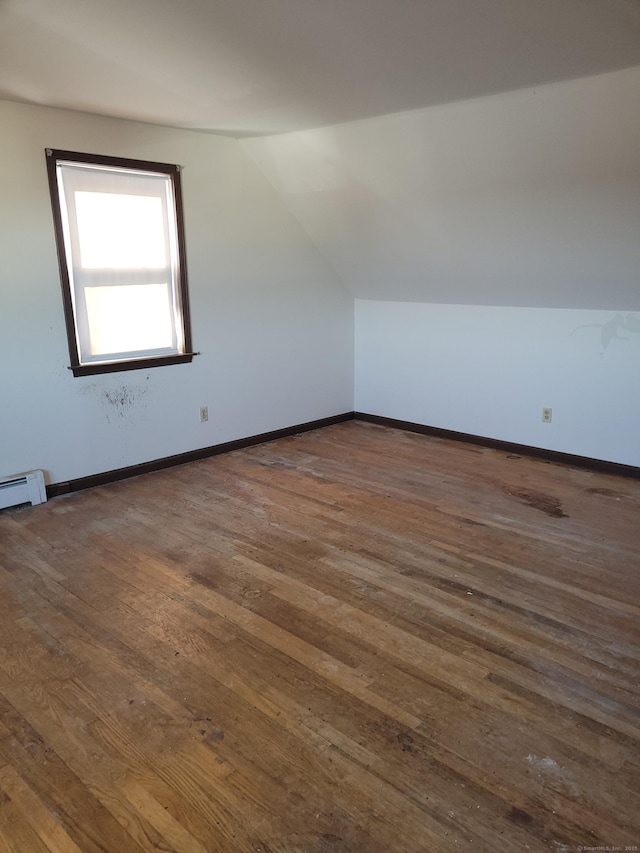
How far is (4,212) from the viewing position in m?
3.49

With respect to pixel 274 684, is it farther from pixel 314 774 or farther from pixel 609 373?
pixel 609 373

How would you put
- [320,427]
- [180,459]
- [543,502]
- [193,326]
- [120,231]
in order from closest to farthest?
[543,502]
[120,231]
[193,326]
[180,459]
[320,427]

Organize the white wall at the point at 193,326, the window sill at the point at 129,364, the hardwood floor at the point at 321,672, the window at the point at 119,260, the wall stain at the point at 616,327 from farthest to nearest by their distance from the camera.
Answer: the wall stain at the point at 616,327, the window sill at the point at 129,364, the window at the point at 119,260, the white wall at the point at 193,326, the hardwood floor at the point at 321,672

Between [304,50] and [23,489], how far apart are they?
2874 millimetres

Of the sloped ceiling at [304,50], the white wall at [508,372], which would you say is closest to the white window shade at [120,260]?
the sloped ceiling at [304,50]

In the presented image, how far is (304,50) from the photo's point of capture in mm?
2422

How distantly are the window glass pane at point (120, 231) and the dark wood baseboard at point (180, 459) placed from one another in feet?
4.45

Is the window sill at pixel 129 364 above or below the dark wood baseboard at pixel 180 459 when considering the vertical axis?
above

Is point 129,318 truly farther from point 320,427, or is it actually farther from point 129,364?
point 320,427

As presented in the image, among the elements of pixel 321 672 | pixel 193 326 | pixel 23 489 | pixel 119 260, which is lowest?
pixel 321 672

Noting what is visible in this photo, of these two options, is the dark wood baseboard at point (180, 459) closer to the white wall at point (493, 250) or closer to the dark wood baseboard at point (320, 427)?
the dark wood baseboard at point (320, 427)

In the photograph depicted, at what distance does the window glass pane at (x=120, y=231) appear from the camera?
151 inches

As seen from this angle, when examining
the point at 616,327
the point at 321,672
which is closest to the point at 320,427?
the point at 616,327

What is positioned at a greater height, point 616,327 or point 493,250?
point 493,250
